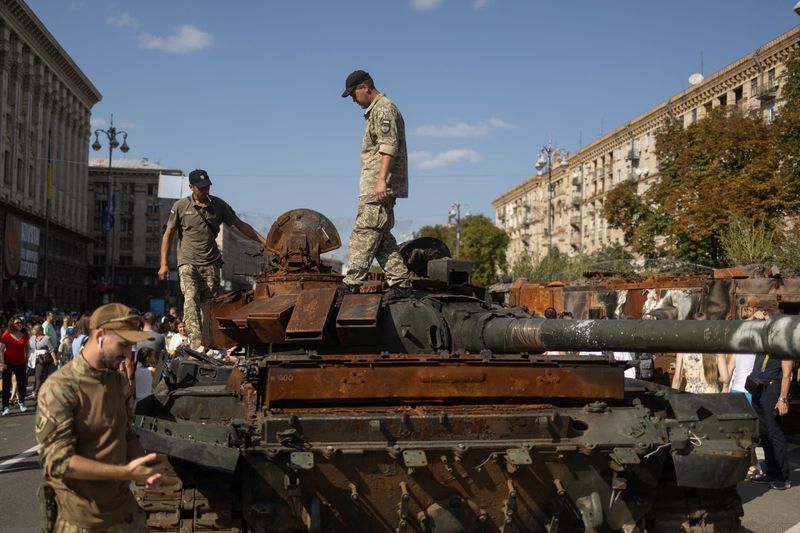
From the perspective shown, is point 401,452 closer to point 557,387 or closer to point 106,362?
point 557,387

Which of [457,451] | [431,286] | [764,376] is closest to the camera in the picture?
[457,451]

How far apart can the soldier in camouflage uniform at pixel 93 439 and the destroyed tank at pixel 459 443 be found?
82 cm

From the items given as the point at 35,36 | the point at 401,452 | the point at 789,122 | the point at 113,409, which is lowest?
the point at 401,452

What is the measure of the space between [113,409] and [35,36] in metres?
58.3

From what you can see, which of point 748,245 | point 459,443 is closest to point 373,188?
point 459,443

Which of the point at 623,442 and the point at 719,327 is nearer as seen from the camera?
the point at 719,327

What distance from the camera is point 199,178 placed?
9992 mm

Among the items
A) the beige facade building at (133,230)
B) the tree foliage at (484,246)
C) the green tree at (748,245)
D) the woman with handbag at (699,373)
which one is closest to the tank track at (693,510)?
the woman with handbag at (699,373)

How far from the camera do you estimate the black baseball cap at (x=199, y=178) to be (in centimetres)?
998

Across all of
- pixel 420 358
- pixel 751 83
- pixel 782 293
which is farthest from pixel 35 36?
pixel 420 358

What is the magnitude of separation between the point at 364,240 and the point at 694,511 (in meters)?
3.66

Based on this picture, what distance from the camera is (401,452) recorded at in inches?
217

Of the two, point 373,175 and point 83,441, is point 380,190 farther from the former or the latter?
point 83,441

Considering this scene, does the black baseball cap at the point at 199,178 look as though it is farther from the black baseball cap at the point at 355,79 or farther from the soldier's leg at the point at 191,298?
the black baseball cap at the point at 355,79
